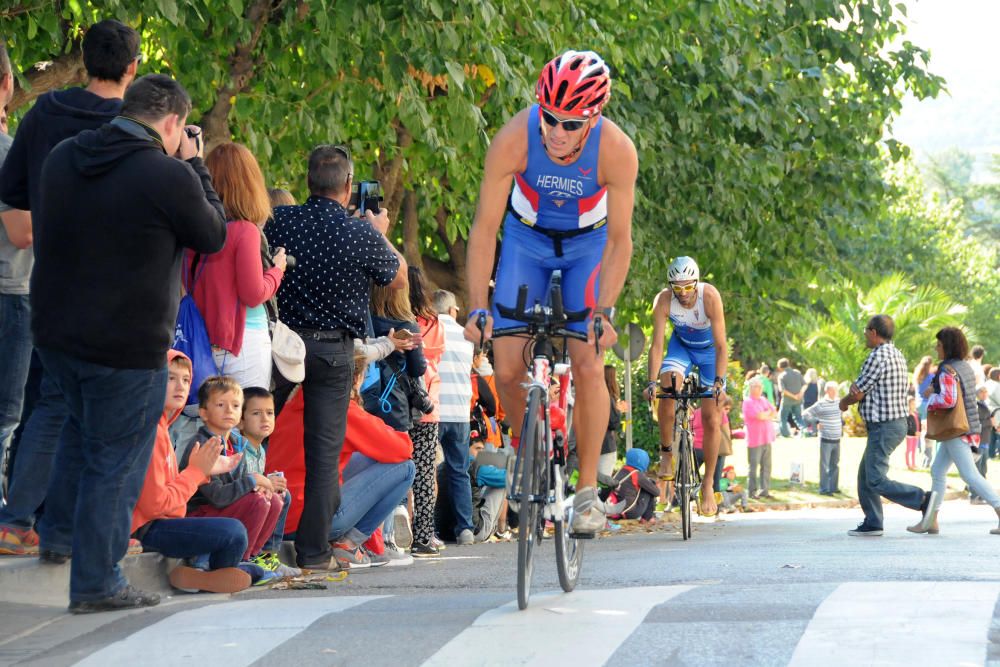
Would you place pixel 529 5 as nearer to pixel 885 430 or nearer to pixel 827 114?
pixel 885 430

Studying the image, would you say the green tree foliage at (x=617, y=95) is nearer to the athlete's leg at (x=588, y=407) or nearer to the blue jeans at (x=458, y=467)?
the blue jeans at (x=458, y=467)

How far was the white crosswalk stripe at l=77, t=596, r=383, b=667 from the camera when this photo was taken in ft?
19.6

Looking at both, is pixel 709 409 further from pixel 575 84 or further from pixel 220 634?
pixel 220 634

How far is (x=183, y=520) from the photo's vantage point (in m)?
7.80

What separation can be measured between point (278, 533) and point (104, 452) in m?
2.07

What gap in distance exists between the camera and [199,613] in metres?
6.96

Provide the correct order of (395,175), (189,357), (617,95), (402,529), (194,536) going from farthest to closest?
(395,175) < (617,95) < (402,529) < (189,357) < (194,536)

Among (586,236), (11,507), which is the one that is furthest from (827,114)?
(11,507)

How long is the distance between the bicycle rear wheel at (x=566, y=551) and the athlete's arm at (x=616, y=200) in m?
0.98

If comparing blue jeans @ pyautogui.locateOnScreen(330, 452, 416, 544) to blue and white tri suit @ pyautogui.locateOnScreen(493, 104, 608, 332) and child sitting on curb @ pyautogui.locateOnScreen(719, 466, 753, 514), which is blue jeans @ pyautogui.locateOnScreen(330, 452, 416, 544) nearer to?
blue and white tri suit @ pyautogui.locateOnScreen(493, 104, 608, 332)

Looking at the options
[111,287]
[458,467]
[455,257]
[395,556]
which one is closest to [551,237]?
[111,287]

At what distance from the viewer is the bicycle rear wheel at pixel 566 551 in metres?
7.24

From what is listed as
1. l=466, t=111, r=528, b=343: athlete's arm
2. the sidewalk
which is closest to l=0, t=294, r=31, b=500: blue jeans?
l=466, t=111, r=528, b=343: athlete's arm

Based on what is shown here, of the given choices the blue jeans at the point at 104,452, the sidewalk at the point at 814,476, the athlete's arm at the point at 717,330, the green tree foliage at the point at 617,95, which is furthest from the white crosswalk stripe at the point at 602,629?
the sidewalk at the point at 814,476
